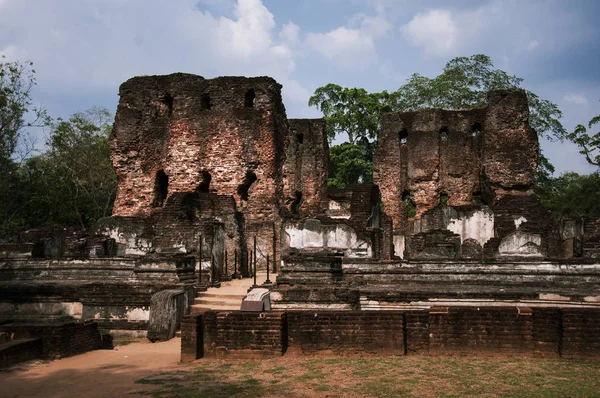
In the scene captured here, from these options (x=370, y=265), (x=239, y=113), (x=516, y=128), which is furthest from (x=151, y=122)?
(x=516, y=128)

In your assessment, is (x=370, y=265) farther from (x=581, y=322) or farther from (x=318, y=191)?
(x=318, y=191)

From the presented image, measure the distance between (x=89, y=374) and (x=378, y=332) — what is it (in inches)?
141

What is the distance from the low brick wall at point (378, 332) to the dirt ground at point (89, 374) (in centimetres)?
65

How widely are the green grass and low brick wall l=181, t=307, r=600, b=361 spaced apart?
203 millimetres

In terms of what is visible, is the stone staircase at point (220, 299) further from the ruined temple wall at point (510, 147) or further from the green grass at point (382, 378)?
the ruined temple wall at point (510, 147)

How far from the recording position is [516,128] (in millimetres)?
26000

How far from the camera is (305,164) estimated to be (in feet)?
98.9

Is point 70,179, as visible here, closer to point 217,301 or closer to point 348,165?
point 348,165

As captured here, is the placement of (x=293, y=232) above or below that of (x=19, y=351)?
above

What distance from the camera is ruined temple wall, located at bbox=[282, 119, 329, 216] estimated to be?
97.3 ft

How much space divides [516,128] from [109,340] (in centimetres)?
2237

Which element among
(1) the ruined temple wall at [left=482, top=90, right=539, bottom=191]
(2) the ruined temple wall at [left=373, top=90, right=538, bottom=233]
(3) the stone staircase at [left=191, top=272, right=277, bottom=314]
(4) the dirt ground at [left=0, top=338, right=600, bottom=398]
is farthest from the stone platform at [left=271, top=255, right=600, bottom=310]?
(2) the ruined temple wall at [left=373, top=90, right=538, bottom=233]

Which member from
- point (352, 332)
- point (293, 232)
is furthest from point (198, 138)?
point (352, 332)

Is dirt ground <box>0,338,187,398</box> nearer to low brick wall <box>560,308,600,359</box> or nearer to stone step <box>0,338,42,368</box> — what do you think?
stone step <box>0,338,42,368</box>
